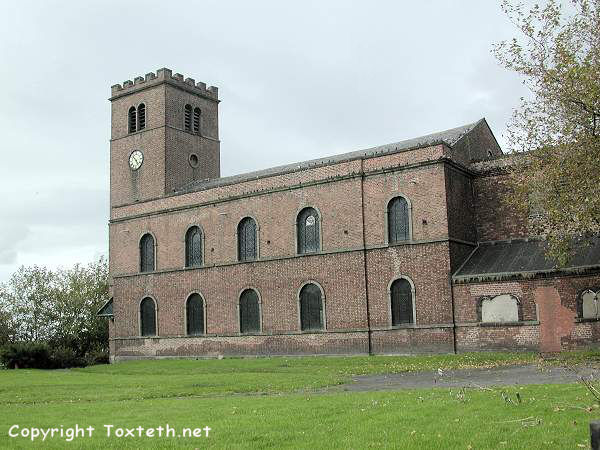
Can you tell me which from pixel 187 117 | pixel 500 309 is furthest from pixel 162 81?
pixel 500 309

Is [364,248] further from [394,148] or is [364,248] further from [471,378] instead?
[471,378]

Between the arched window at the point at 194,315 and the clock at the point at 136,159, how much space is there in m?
10.7

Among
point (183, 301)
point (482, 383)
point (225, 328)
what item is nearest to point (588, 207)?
point (482, 383)

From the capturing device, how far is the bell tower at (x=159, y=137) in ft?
141

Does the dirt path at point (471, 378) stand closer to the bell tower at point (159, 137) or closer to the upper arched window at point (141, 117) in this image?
the bell tower at point (159, 137)

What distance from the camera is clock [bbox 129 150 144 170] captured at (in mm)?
43719

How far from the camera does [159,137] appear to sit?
42.9 m

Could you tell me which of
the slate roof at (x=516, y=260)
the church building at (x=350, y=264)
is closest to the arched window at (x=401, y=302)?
the church building at (x=350, y=264)

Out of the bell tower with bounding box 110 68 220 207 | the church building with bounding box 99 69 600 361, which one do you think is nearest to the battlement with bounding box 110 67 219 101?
the bell tower with bounding box 110 68 220 207

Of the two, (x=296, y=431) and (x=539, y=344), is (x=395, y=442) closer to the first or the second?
(x=296, y=431)

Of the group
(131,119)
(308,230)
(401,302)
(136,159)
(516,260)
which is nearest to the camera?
(516,260)

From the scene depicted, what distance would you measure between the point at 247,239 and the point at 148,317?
846 cm

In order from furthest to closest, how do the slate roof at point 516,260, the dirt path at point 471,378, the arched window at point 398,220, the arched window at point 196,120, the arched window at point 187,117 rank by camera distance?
the arched window at point 196,120 → the arched window at point 187,117 → the arched window at point 398,220 → the slate roof at point 516,260 → the dirt path at point 471,378

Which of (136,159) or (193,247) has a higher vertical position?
(136,159)
